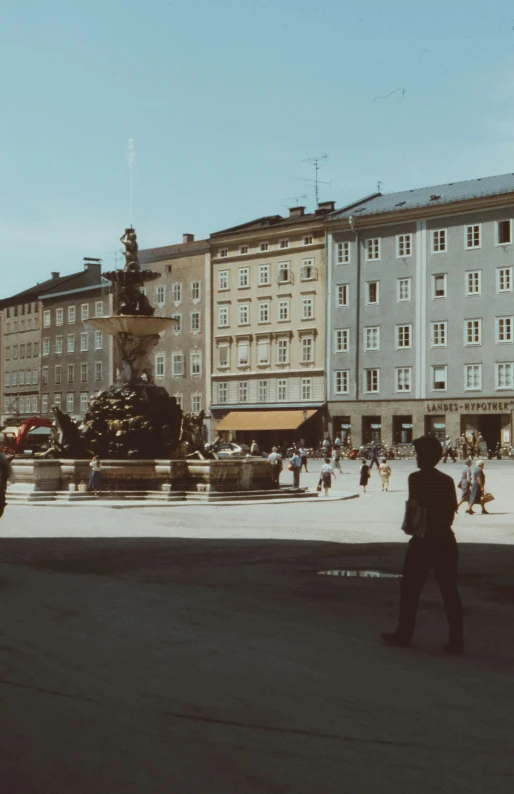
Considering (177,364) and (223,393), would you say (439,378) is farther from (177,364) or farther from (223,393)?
(177,364)

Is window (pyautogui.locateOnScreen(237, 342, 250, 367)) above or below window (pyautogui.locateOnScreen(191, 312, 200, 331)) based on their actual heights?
below

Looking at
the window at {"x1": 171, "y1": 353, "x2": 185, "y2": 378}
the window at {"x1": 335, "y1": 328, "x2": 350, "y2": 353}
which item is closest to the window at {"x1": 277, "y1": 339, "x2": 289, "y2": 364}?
the window at {"x1": 335, "y1": 328, "x2": 350, "y2": 353}

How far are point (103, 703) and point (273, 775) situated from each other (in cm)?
167

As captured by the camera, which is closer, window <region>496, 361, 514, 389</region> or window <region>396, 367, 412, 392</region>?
window <region>496, 361, 514, 389</region>

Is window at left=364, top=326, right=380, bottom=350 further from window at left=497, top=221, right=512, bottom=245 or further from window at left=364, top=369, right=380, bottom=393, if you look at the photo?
window at left=497, top=221, right=512, bottom=245

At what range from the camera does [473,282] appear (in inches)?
2904

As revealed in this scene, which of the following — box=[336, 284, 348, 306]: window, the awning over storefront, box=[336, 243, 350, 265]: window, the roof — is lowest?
the awning over storefront

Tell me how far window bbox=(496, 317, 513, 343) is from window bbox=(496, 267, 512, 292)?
1.77 m

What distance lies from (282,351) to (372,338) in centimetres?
771

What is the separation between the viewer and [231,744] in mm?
5922

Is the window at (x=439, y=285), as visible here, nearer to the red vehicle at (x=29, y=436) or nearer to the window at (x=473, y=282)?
the window at (x=473, y=282)

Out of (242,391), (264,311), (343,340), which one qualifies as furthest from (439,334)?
(242,391)

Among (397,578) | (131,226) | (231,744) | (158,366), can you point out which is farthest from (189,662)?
(158,366)

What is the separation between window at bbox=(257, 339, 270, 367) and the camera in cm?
8431
